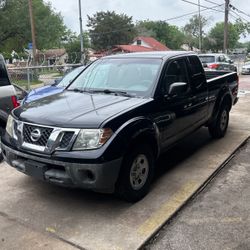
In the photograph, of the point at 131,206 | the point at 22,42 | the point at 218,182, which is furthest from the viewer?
the point at 22,42

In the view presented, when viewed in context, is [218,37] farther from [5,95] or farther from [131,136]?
[131,136]

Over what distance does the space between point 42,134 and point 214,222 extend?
2046 mm

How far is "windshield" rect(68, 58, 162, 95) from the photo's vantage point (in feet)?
16.5

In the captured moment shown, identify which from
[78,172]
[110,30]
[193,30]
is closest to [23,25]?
[110,30]

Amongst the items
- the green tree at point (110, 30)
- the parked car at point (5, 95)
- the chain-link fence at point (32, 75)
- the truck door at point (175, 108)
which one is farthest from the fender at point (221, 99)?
the green tree at point (110, 30)

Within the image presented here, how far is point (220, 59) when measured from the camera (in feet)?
71.7

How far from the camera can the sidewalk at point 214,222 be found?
11.7ft

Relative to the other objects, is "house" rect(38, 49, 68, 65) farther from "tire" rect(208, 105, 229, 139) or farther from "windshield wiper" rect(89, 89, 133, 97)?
"windshield wiper" rect(89, 89, 133, 97)

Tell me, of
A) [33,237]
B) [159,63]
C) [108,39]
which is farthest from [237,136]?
[108,39]

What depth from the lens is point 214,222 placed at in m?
3.97

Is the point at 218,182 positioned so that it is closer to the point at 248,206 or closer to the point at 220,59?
the point at 248,206

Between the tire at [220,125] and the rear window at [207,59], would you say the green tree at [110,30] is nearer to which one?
the rear window at [207,59]

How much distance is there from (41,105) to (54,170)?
1017mm

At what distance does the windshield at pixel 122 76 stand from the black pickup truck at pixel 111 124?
1 centimetres
